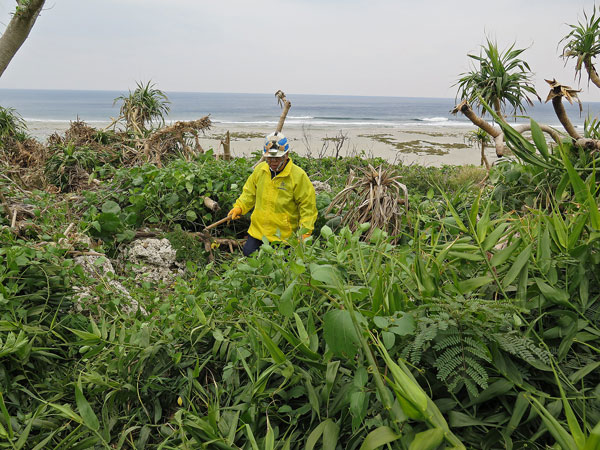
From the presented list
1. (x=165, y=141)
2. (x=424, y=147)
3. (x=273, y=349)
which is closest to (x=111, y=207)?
(x=165, y=141)

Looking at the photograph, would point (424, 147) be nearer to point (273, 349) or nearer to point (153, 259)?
point (153, 259)

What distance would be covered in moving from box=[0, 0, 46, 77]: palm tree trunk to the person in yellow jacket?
2491 mm

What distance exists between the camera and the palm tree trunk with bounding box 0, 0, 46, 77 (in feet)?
12.3

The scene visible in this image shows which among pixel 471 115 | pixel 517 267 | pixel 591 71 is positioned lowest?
pixel 517 267

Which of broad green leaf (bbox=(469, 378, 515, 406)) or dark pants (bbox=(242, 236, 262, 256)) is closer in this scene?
broad green leaf (bbox=(469, 378, 515, 406))

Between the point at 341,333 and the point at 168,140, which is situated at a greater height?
the point at 168,140

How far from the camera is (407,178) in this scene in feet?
25.0

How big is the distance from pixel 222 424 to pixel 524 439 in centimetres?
88

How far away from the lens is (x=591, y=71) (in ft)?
15.5

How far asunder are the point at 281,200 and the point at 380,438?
151 inches

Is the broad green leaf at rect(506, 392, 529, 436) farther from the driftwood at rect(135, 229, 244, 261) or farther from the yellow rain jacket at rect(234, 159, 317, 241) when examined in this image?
the driftwood at rect(135, 229, 244, 261)

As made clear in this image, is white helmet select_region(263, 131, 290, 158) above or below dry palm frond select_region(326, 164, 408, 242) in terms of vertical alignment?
above

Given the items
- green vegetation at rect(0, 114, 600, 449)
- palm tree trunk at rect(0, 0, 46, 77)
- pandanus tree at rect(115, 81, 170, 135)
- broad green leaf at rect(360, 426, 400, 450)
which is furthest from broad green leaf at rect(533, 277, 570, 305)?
pandanus tree at rect(115, 81, 170, 135)

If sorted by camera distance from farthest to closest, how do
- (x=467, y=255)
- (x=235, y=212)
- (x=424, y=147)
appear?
(x=424, y=147)
(x=235, y=212)
(x=467, y=255)
